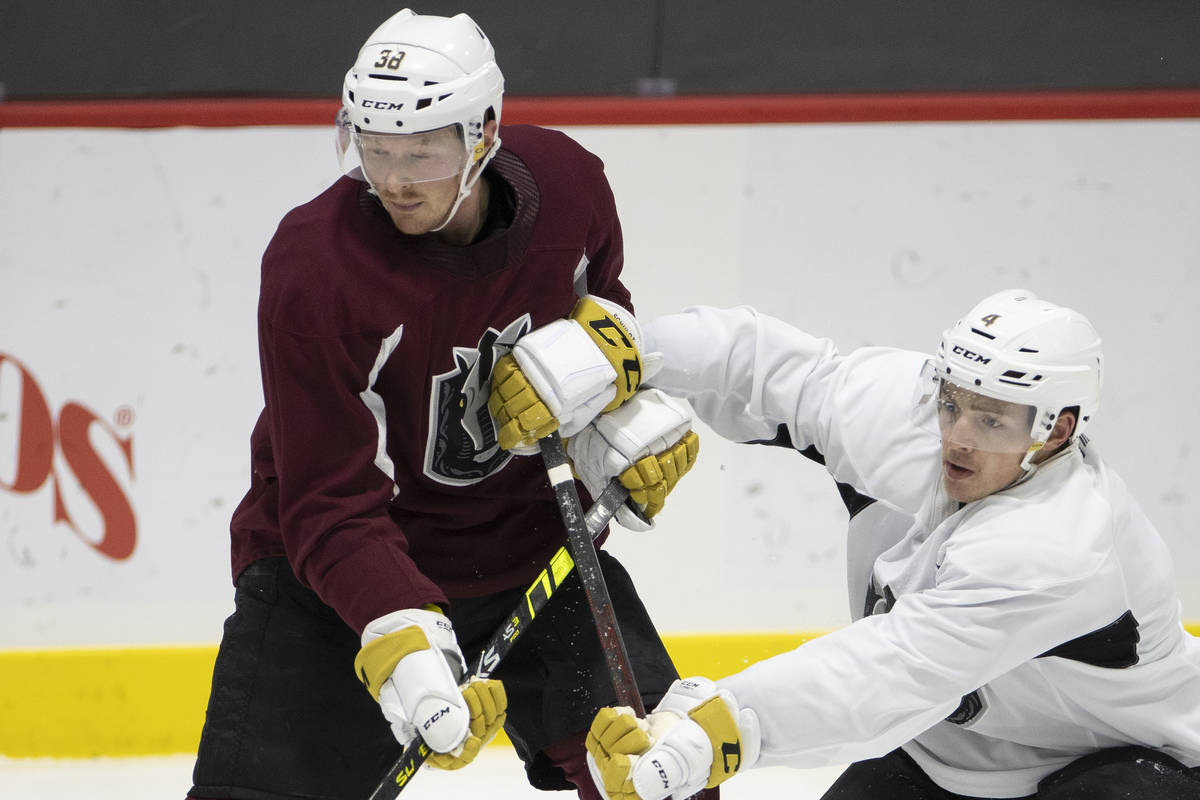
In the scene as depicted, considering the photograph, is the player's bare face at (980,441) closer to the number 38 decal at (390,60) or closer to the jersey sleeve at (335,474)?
the jersey sleeve at (335,474)

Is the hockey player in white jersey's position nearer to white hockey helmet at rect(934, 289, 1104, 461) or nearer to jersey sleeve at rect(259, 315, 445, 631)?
white hockey helmet at rect(934, 289, 1104, 461)

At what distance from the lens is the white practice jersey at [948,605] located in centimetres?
169

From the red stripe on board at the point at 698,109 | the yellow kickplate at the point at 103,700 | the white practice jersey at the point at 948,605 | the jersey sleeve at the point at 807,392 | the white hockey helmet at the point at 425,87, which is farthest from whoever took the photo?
the yellow kickplate at the point at 103,700

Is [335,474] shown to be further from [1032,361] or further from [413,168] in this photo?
[1032,361]

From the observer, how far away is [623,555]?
299cm

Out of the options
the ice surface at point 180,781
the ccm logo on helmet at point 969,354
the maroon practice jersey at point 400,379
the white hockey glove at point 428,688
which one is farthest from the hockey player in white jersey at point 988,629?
the ice surface at point 180,781

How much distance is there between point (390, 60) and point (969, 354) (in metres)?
0.78

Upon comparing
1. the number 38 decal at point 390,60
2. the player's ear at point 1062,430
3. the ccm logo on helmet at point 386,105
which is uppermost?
the number 38 decal at point 390,60

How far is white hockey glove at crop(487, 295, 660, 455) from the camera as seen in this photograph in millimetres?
1954

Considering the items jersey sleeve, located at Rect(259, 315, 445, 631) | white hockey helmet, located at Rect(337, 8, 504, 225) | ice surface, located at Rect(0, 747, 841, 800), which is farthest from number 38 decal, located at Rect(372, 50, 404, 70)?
ice surface, located at Rect(0, 747, 841, 800)

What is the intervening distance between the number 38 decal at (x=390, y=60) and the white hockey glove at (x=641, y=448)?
58 cm

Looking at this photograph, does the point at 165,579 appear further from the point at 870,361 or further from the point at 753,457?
the point at 870,361

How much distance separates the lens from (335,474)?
1863 millimetres

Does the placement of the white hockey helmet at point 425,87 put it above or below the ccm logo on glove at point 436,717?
above
